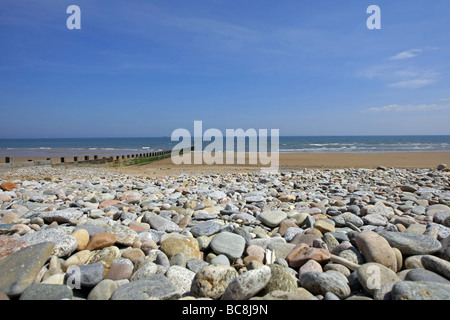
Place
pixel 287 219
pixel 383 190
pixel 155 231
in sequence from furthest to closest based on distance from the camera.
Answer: pixel 383 190 < pixel 287 219 < pixel 155 231

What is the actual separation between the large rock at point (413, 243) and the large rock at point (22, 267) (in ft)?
9.12

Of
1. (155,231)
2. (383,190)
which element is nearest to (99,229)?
(155,231)

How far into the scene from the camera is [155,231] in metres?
3.10

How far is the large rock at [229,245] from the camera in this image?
2576mm

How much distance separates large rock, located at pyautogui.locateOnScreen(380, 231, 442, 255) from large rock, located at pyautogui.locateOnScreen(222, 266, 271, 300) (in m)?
1.37

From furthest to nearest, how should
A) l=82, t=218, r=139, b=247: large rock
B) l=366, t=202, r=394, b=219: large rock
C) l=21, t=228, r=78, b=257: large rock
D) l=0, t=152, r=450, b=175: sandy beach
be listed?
l=0, t=152, r=450, b=175: sandy beach < l=366, t=202, r=394, b=219: large rock < l=82, t=218, r=139, b=247: large rock < l=21, t=228, r=78, b=257: large rock

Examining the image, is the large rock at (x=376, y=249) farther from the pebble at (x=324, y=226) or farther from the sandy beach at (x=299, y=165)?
the sandy beach at (x=299, y=165)

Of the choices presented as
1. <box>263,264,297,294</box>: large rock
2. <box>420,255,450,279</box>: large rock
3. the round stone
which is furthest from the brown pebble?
<box>420,255,450,279</box>: large rock

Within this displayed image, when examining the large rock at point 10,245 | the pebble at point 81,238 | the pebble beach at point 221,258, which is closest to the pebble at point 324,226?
the pebble beach at point 221,258

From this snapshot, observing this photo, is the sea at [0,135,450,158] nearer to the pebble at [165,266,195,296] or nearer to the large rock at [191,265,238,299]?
the pebble at [165,266,195,296]

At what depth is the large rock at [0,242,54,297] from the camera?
6.22 feet

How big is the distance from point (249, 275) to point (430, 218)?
3000 millimetres

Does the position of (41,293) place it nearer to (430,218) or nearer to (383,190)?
(430,218)
